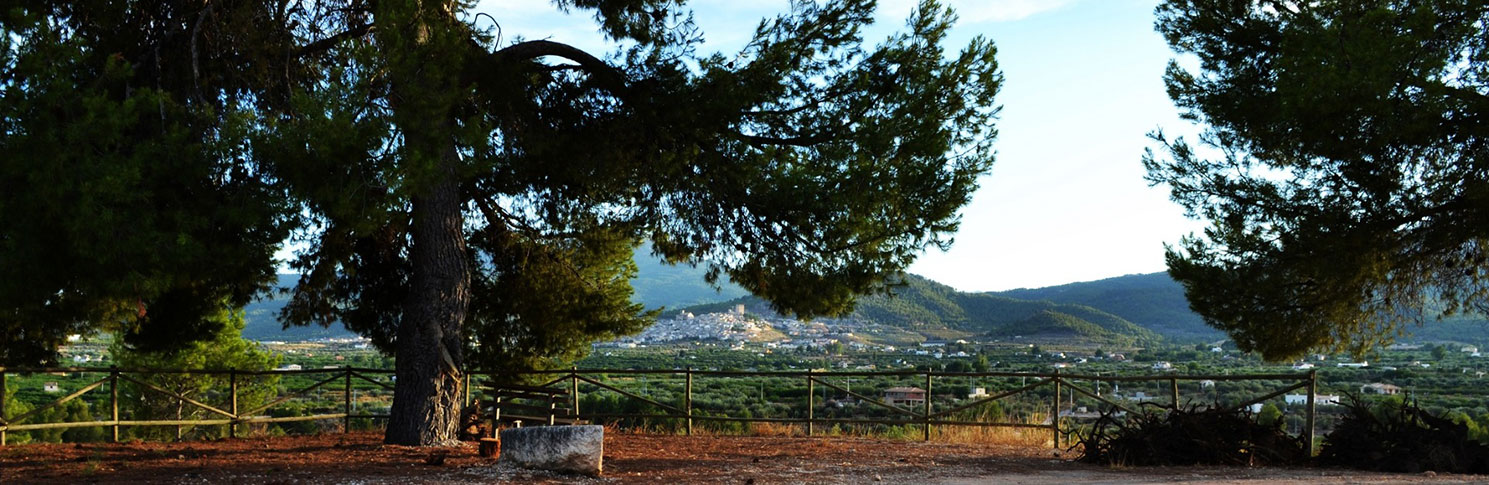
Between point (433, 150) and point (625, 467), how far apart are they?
3599 mm

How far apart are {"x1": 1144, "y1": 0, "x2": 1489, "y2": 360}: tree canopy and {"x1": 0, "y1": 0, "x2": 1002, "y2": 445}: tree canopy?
3.30m

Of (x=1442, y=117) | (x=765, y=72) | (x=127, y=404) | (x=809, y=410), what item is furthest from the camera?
(x=127, y=404)

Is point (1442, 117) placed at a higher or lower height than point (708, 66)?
lower

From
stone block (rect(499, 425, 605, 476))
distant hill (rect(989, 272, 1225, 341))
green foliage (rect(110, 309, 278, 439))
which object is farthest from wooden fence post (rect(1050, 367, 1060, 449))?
distant hill (rect(989, 272, 1225, 341))

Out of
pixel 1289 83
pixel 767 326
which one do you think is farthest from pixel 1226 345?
pixel 1289 83

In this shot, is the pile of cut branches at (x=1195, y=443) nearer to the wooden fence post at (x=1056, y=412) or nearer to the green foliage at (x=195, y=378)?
the wooden fence post at (x=1056, y=412)

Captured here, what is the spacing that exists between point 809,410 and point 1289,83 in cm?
777

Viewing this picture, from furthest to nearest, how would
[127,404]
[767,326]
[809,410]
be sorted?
[767,326] → [127,404] → [809,410]

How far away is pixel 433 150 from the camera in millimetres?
10477

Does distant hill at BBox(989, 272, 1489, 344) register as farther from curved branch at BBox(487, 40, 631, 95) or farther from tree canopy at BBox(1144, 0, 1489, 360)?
curved branch at BBox(487, 40, 631, 95)

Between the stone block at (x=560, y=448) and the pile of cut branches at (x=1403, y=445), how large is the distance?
7380 millimetres

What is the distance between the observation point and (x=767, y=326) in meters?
100

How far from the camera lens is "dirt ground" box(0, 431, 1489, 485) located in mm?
9859

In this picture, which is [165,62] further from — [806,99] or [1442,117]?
[1442,117]
